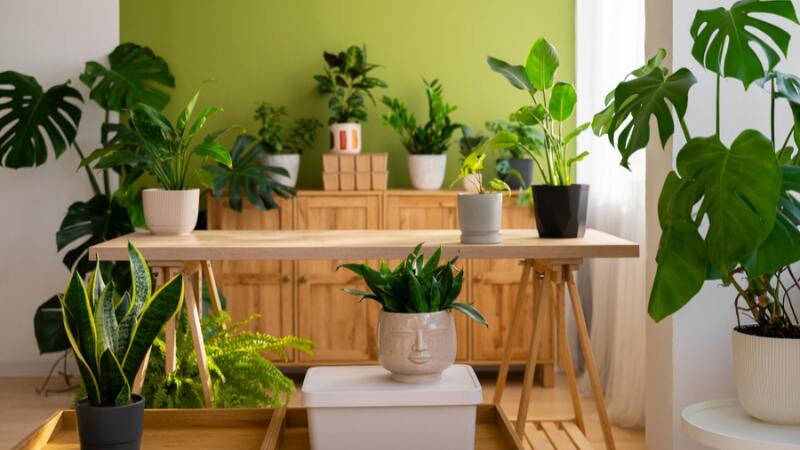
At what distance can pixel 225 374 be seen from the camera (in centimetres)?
400

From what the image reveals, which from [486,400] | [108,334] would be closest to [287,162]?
[486,400]

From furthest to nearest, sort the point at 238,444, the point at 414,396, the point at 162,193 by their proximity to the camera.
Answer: the point at 162,193, the point at 238,444, the point at 414,396

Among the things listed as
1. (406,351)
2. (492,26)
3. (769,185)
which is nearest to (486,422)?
(406,351)

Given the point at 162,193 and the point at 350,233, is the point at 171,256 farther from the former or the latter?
the point at 350,233

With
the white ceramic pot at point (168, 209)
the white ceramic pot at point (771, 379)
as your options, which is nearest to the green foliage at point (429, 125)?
the white ceramic pot at point (168, 209)

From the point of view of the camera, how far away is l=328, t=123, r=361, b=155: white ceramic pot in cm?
577

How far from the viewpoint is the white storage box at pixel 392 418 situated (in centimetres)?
188

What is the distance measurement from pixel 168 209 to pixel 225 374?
0.71 m

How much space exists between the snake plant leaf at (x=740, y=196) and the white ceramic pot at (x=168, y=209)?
6.68 ft

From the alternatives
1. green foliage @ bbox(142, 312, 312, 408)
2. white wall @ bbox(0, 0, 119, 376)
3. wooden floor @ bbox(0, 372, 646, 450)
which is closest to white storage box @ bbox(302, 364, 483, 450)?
green foliage @ bbox(142, 312, 312, 408)

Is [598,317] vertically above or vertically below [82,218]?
below

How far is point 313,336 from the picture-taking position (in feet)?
18.7

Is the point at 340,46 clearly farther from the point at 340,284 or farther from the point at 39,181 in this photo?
the point at 39,181

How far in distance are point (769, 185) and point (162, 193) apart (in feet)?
7.37
